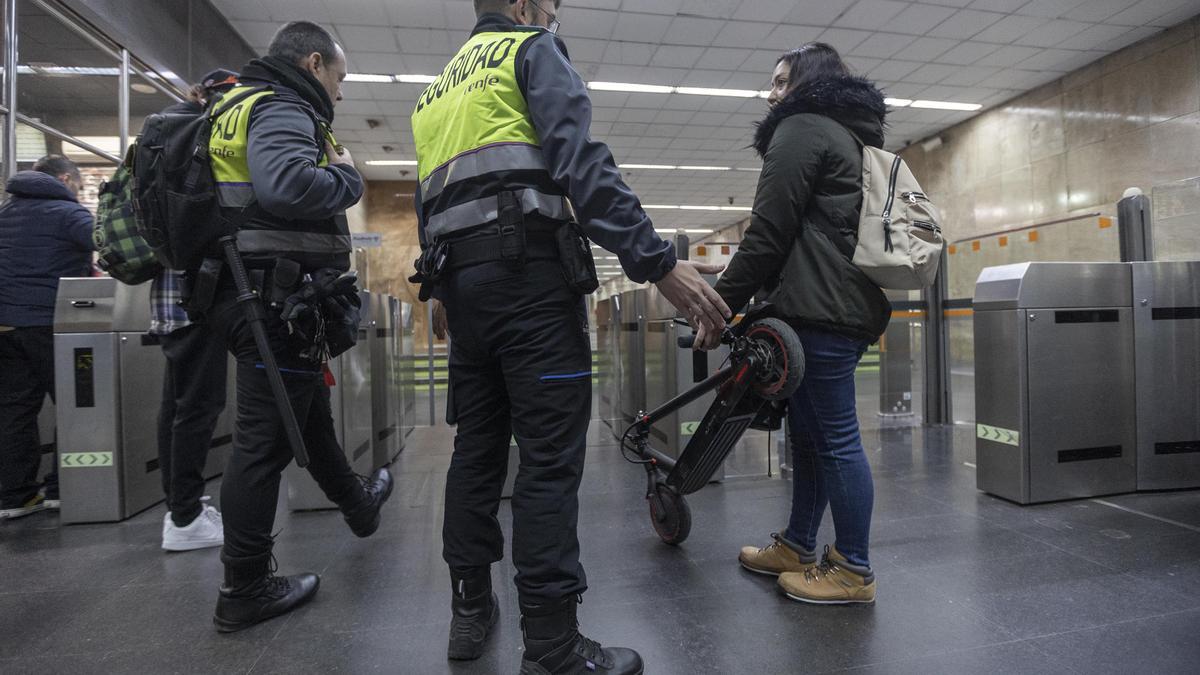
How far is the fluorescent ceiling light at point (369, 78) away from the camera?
764 cm

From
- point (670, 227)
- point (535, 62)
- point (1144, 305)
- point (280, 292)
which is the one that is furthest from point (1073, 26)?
point (670, 227)

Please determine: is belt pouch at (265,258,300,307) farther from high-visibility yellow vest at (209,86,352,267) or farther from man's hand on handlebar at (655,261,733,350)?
man's hand on handlebar at (655,261,733,350)

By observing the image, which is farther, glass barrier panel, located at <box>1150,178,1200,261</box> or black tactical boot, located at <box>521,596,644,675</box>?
glass barrier panel, located at <box>1150,178,1200,261</box>

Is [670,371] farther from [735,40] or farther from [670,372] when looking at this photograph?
[735,40]

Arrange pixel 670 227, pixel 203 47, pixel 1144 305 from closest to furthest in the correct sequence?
pixel 1144 305 → pixel 203 47 → pixel 670 227

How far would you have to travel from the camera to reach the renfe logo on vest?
132cm

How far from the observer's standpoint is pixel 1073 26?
22.5 ft

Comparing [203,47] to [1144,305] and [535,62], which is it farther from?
[1144,305]

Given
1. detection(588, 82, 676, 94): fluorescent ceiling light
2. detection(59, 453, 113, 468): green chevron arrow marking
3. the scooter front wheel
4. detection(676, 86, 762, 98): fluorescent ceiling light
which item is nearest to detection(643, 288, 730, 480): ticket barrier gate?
the scooter front wheel

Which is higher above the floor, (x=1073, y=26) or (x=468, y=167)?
(x=1073, y=26)

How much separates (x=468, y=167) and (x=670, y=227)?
18492 millimetres

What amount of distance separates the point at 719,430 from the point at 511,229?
1.00 meters

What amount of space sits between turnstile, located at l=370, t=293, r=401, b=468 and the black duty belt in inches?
96.3

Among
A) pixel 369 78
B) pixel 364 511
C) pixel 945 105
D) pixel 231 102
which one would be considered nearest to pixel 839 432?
pixel 364 511
